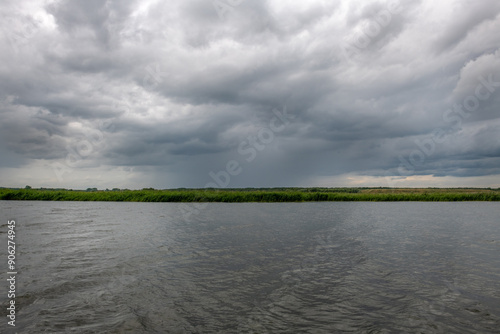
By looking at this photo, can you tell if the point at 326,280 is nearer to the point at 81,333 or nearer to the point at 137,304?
the point at 137,304

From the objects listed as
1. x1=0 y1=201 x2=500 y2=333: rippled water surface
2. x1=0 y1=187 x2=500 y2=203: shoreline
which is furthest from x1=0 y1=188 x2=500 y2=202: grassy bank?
x1=0 y1=201 x2=500 y2=333: rippled water surface

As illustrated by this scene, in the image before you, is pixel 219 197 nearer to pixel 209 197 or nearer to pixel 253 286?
pixel 209 197

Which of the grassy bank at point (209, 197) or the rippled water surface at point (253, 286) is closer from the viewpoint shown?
the rippled water surface at point (253, 286)

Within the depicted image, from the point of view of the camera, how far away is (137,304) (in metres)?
8.71

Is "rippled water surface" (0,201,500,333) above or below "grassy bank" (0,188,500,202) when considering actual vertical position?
below

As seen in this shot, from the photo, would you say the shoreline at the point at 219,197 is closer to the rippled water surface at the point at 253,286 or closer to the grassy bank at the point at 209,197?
the grassy bank at the point at 209,197

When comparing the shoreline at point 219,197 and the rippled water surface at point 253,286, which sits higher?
the shoreline at point 219,197

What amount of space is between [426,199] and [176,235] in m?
82.2

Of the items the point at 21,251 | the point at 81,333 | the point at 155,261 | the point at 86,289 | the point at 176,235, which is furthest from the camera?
the point at 176,235

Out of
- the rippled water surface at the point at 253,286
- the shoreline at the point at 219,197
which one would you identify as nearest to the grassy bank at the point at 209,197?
the shoreline at the point at 219,197

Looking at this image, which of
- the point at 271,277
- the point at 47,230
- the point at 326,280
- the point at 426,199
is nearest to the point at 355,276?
the point at 326,280

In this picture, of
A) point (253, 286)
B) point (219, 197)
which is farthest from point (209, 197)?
point (253, 286)

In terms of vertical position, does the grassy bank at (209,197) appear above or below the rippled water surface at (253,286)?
above

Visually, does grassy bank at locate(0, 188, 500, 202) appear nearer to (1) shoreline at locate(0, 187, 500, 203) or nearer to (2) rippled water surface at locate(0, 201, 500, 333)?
(1) shoreline at locate(0, 187, 500, 203)
